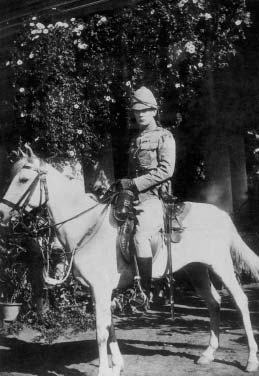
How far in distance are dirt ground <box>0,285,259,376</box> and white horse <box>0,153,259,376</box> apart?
257 mm

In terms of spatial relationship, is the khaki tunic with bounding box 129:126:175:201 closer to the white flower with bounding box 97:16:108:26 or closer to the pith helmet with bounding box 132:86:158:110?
the pith helmet with bounding box 132:86:158:110

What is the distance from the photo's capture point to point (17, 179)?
4.86 m

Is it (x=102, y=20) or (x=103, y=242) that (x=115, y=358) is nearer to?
(x=103, y=242)

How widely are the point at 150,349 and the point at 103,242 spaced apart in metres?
1.84

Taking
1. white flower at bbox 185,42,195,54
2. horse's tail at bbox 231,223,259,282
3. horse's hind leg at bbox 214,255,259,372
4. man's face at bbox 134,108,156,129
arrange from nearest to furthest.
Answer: man's face at bbox 134,108,156,129
horse's hind leg at bbox 214,255,259,372
horse's tail at bbox 231,223,259,282
white flower at bbox 185,42,195,54

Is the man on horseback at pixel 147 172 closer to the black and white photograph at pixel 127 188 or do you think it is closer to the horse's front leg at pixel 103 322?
the black and white photograph at pixel 127 188

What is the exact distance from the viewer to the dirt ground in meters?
5.30

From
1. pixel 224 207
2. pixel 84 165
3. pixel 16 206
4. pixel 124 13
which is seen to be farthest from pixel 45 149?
pixel 224 207

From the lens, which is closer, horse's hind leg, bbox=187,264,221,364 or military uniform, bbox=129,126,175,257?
military uniform, bbox=129,126,175,257

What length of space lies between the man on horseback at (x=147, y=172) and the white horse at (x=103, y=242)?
0.26m

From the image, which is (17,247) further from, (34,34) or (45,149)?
(34,34)

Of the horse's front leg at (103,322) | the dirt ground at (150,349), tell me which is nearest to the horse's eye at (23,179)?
the horse's front leg at (103,322)

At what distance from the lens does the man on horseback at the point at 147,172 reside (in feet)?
16.1

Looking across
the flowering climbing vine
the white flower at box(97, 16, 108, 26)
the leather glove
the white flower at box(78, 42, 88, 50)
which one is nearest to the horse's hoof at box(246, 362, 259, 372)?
the leather glove
